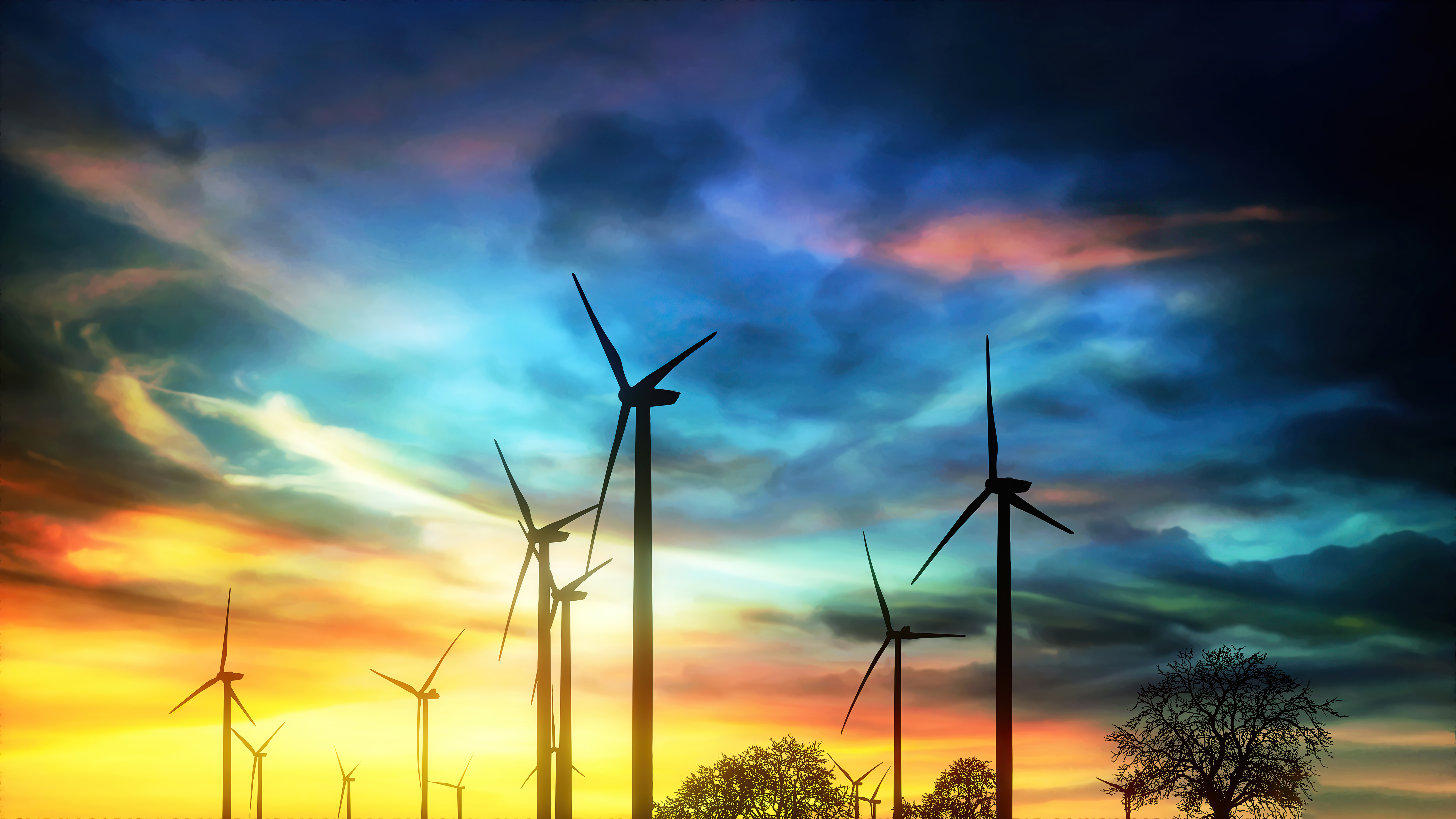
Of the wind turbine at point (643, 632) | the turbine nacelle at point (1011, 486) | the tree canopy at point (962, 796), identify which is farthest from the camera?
the tree canopy at point (962, 796)

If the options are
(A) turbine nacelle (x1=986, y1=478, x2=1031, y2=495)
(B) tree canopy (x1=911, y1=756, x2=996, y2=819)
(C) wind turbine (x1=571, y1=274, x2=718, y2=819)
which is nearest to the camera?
(C) wind turbine (x1=571, y1=274, x2=718, y2=819)

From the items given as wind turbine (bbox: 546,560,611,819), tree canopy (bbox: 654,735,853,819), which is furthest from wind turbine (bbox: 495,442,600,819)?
tree canopy (bbox: 654,735,853,819)

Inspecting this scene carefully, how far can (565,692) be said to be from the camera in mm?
64125

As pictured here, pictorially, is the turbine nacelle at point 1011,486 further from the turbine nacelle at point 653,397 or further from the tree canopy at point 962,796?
the tree canopy at point 962,796

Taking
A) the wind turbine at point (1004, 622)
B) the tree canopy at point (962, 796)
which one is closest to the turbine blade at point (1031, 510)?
the wind turbine at point (1004, 622)

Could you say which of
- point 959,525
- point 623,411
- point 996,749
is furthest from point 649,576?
point 959,525

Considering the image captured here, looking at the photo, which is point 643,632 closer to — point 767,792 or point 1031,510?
point 1031,510

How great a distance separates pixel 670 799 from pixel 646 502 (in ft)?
243

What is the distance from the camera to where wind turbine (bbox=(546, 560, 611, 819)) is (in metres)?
59.2

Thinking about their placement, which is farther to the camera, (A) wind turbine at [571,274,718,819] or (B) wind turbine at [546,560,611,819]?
(B) wind turbine at [546,560,611,819]

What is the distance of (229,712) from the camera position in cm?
9844

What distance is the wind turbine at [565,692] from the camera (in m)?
59.2

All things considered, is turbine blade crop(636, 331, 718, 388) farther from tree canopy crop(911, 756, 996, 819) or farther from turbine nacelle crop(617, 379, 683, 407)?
tree canopy crop(911, 756, 996, 819)

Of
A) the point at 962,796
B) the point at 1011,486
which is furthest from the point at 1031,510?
the point at 962,796
